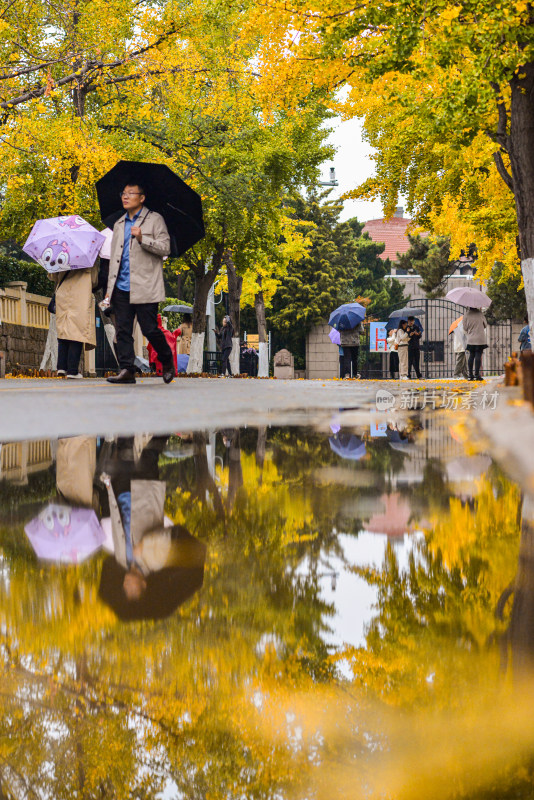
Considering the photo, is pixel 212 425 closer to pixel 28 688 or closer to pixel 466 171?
pixel 28 688

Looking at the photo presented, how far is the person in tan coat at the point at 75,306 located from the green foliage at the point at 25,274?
724cm

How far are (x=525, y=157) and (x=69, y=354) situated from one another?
24.7ft

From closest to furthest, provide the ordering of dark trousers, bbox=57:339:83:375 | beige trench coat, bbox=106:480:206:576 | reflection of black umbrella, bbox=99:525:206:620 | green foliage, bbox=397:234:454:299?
Answer: 1. reflection of black umbrella, bbox=99:525:206:620
2. beige trench coat, bbox=106:480:206:576
3. dark trousers, bbox=57:339:83:375
4. green foliage, bbox=397:234:454:299

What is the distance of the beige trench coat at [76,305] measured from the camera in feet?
42.7

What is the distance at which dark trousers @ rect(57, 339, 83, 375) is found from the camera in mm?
13938

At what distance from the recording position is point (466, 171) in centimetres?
2009

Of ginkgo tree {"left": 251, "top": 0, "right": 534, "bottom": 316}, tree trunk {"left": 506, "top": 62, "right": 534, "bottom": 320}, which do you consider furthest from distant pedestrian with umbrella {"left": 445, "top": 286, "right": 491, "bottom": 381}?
tree trunk {"left": 506, "top": 62, "right": 534, "bottom": 320}

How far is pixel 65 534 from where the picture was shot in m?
2.36

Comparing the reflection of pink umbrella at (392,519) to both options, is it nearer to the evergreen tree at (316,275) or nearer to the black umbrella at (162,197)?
the black umbrella at (162,197)

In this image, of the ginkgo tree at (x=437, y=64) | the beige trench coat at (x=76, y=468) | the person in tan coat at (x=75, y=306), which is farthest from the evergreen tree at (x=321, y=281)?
the beige trench coat at (x=76, y=468)

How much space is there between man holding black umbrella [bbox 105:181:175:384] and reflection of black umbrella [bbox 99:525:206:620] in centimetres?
872

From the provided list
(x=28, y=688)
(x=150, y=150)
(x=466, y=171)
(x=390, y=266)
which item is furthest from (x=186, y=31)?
(x=390, y=266)

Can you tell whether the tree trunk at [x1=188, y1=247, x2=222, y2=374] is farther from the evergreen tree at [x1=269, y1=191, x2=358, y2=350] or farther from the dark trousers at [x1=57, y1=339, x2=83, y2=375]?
the evergreen tree at [x1=269, y1=191, x2=358, y2=350]

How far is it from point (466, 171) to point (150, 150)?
7407 millimetres
